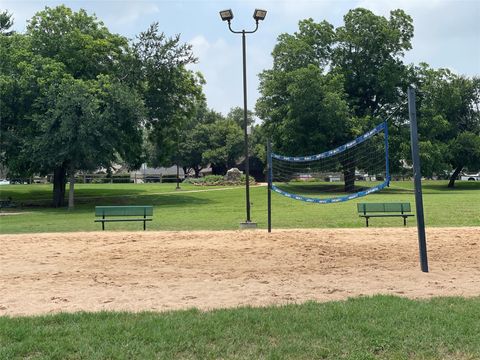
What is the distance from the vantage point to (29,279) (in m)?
7.62

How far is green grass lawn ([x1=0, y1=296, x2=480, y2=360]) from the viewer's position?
4.00 meters

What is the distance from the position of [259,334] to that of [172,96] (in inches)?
1148

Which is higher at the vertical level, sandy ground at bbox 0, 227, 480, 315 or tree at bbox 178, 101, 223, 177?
tree at bbox 178, 101, 223, 177

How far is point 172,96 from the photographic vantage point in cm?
3238

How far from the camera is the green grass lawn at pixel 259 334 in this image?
400 centimetres

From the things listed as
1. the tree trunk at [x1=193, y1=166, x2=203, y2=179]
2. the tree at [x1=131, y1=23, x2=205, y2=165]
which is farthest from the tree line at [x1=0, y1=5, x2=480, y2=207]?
the tree trunk at [x1=193, y1=166, x2=203, y2=179]

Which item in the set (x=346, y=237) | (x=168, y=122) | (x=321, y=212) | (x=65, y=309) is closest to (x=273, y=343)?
(x=65, y=309)

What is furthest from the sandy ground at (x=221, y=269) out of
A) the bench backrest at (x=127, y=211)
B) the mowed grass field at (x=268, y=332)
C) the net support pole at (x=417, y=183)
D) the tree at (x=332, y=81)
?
the tree at (x=332, y=81)

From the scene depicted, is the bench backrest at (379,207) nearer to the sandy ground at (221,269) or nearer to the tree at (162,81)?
the sandy ground at (221,269)

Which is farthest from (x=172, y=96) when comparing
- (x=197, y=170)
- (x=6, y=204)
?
(x=197, y=170)

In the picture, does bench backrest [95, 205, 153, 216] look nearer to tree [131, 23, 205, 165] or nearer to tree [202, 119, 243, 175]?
tree [131, 23, 205, 165]

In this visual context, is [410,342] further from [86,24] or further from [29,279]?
[86,24]

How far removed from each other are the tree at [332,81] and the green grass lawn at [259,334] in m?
33.4

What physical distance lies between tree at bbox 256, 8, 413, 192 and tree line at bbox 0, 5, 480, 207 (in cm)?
10
